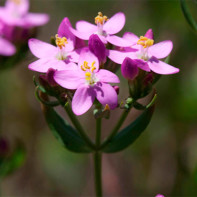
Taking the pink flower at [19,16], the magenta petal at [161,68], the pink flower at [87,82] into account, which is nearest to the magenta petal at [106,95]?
the pink flower at [87,82]

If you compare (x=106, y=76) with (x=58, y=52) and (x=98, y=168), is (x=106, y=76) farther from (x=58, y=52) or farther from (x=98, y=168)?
(x=98, y=168)

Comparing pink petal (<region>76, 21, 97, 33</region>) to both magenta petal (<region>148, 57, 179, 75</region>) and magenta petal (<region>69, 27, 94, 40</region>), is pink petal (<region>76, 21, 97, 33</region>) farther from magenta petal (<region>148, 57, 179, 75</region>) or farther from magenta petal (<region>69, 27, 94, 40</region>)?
magenta petal (<region>148, 57, 179, 75</region>)

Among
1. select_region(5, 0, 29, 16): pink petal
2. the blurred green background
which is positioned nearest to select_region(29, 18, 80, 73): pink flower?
select_region(5, 0, 29, 16): pink petal

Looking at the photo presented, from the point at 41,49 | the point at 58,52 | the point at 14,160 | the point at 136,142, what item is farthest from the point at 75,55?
the point at 136,142

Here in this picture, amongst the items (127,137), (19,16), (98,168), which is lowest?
(98,168)

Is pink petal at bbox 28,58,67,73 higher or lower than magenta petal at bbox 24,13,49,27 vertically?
lower

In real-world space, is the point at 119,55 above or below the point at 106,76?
above
